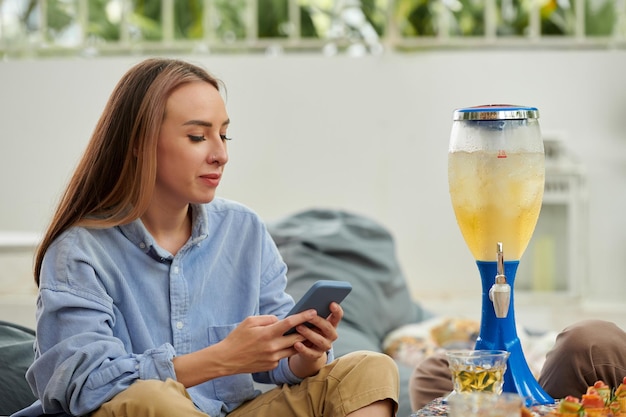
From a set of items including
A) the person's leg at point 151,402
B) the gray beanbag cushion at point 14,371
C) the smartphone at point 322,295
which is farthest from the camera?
the gray beanbag cushion at point 14,371

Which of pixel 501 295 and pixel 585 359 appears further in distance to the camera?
pixel 585 359

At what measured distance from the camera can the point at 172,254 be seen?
5.63 feet

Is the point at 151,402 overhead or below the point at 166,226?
below

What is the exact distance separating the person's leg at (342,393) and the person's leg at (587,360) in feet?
1.12

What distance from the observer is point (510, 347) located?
65.9 inches

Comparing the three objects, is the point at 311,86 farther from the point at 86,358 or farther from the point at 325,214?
the point at 86,358

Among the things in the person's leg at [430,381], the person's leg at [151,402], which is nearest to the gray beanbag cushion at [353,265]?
the person's leg at [430,381]

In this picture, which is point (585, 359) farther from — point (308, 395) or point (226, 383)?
point (226, 383)

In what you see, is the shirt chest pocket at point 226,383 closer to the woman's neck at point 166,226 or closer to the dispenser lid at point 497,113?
the woman's neck at point 166,226

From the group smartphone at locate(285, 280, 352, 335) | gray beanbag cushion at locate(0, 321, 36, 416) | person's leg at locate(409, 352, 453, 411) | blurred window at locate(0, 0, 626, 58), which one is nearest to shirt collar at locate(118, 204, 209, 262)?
smartphone at locate(285, 280, 352, 335)

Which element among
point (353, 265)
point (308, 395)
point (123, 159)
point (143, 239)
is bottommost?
point (353, 265)

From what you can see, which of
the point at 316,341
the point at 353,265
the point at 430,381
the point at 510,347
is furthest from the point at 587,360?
the point at 353,265

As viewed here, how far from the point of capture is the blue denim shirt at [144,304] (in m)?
1.49

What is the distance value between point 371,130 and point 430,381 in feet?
8.22
